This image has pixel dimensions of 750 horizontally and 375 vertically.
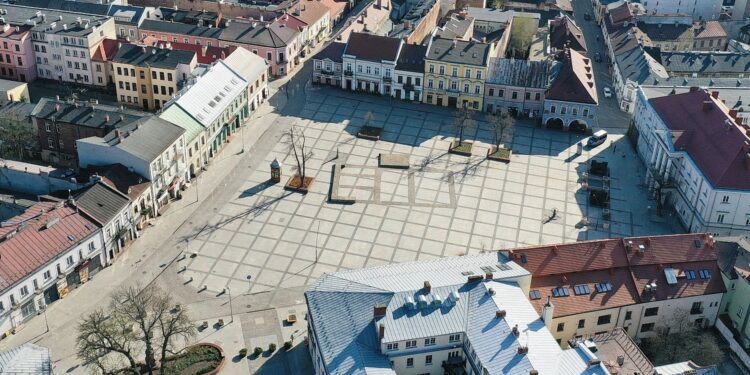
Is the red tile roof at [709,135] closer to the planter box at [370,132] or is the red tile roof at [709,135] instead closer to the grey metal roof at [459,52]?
the grey metal roof at [459,52]

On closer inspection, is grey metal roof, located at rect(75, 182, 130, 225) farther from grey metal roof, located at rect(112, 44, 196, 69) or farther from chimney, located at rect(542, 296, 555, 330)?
chimney, located at rect(542, 296, 555, 330)

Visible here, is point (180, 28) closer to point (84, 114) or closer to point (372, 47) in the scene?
point (372, 47)

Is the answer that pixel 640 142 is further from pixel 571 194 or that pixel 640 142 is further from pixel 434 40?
pixel 434 40

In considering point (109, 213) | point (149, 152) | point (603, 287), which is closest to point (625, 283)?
point (603, 287)

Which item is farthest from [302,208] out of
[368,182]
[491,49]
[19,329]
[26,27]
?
[26,27]

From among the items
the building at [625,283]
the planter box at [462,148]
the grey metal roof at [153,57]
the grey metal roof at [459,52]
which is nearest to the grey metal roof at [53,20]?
the grey metal roof at [153,57]

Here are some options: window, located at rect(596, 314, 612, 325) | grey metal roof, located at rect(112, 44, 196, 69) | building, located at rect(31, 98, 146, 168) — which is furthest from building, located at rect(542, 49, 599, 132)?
building, located at rect(31, 98, 146, 168)
